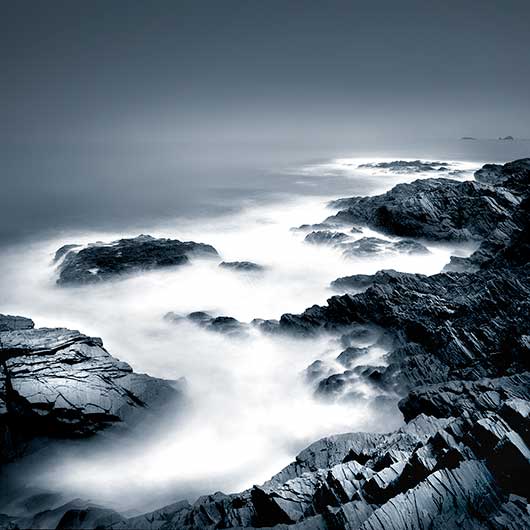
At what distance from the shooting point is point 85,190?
Answer: 198ft

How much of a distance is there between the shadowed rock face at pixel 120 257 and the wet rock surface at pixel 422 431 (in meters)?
8.06

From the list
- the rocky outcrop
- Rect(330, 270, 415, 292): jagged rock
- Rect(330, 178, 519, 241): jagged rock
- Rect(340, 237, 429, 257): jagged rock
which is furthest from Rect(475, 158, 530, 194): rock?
the rocky outcrop

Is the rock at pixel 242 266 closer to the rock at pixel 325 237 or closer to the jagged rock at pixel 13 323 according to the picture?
the rock at pixel 325 237

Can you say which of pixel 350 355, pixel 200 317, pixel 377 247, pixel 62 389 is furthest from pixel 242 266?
pixel 62 389

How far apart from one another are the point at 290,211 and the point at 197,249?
18.4 metres

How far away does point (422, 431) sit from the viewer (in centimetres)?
788

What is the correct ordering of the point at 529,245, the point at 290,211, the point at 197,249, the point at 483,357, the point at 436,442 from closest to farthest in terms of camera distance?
the point at 436,442 → the point at 483,357 → the point at 529,245 → the point at 197,249 → the point at 290,211

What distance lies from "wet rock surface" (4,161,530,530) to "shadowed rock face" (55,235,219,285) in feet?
26.4

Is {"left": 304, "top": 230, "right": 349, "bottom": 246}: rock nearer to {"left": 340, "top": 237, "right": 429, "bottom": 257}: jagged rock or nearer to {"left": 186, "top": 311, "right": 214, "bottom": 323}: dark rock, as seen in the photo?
{"left": 340, "top": 237, "right": 429, "bottom": 257}: jagged rock

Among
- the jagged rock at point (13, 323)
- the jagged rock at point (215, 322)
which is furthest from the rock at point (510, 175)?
the jagged rock at point (13, 323)

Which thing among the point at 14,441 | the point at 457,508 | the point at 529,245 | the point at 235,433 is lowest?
the point at 235,433

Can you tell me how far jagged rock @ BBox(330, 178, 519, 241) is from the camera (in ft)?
72.1

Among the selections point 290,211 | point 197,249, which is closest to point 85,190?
point 290,211

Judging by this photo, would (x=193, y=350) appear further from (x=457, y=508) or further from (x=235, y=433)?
(x=457, y=508)
